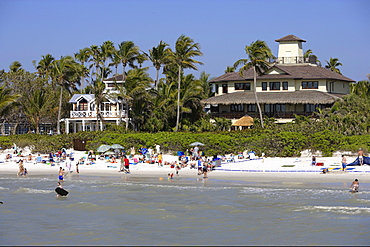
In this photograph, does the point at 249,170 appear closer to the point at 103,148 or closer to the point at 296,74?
the point at 103,148

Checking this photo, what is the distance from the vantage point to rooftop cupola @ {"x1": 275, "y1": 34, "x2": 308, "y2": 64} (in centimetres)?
6184

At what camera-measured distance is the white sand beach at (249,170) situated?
31938 millimetres

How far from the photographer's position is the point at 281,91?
5600 cm

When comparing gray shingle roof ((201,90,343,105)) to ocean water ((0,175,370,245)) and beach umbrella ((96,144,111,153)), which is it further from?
ocean water ((0,175,370,245))

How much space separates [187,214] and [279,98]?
103 ft

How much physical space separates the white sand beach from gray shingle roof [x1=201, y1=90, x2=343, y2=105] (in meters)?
14.0

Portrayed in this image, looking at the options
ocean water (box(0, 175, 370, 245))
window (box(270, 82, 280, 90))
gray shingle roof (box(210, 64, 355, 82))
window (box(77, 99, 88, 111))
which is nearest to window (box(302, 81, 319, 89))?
gray shingle roof (box(210, 64, 355, 82))

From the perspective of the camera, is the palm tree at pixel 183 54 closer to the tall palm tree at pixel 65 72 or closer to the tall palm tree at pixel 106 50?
the tall palm tree at pixel 65 72

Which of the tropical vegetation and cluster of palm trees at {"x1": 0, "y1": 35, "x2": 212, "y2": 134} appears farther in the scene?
cluster of palm trees at {"x1": 0, "y1": 35, "x2": 212, "y2": 134}

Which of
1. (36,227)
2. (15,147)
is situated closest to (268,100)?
(15,147)

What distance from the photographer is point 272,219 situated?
21.6m

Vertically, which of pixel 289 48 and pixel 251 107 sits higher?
pixel 289 48

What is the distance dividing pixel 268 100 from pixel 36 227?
34286 millimetres

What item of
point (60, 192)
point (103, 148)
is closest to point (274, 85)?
point (103, 148)
